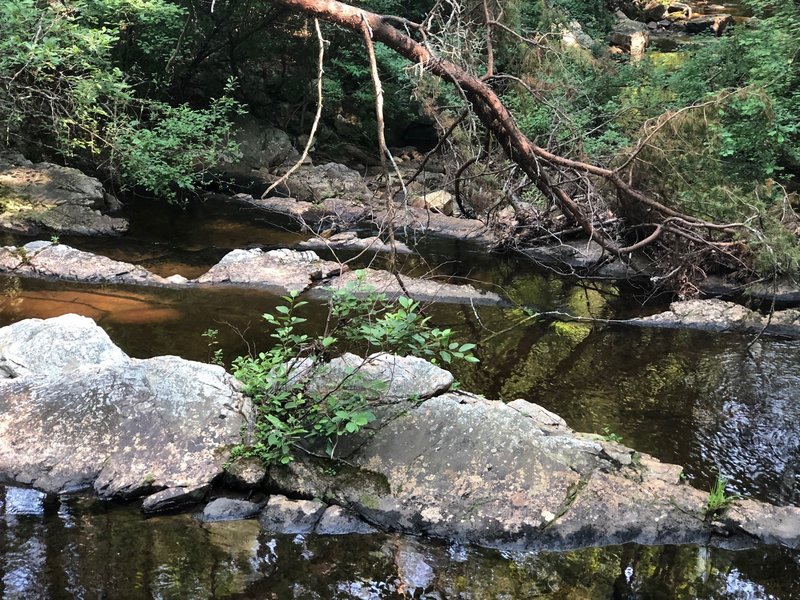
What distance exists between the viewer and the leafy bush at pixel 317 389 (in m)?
3.66

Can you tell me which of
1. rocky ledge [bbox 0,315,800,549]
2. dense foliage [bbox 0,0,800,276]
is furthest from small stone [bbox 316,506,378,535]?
dense foliage [bbox 0,0,800,276]

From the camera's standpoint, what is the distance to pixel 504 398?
5211mm

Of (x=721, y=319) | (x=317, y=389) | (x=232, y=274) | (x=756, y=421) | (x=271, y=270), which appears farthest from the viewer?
(x=271, y=270)

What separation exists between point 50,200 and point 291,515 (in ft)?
28.3

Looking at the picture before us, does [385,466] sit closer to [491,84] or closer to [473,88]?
[473,88]

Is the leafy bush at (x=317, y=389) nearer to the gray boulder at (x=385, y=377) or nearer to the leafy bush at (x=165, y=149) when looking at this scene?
the gray boulder at (x=385, y=377)

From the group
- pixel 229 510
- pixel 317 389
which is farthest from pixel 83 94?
pixel 229 510

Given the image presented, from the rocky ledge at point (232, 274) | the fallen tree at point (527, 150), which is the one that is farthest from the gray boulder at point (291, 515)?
the rocky ledge at point (232, 274)

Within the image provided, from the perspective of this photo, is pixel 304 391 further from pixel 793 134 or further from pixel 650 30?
pixel 650 30

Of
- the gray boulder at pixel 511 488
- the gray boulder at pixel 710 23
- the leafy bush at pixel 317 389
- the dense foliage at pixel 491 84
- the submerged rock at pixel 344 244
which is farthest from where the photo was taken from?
the gray boulder at pixel 710 23

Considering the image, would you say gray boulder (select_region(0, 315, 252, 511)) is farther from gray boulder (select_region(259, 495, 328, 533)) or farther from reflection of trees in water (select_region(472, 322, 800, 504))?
reflection of trees in water (select_region(472, 322, 800, 504))

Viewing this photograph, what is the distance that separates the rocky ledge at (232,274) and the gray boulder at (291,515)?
13.9 ft

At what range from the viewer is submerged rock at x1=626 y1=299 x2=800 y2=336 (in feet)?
22.7

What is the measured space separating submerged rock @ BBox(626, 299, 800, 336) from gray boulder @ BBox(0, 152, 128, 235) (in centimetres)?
848
